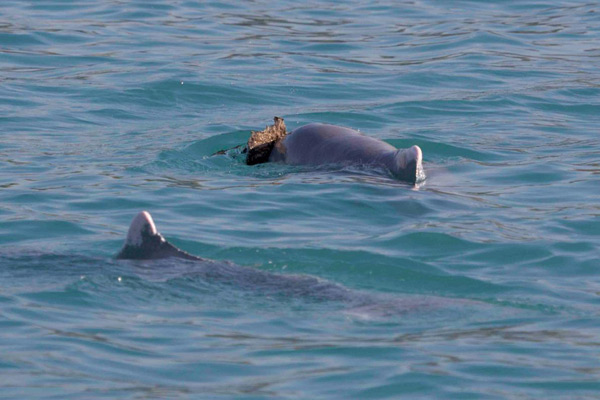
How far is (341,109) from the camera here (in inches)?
527

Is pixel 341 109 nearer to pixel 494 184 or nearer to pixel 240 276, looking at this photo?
pixel 494 184

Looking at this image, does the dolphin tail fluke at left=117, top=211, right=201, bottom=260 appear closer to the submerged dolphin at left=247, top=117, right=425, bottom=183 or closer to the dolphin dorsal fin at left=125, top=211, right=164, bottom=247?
the dolphin dorsal fin at left=125, top=211, right=164, bottom=247

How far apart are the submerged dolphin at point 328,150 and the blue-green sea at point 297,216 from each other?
0.15 metres

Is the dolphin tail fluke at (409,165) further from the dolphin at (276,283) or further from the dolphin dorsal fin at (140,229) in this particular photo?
the dolphin dorsal fin at (140,229)

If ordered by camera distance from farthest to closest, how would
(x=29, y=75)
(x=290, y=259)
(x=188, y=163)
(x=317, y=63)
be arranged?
(x=317, y=63) < (x=29, y=75) < (x=188, y=163) < (x=290, y=259)

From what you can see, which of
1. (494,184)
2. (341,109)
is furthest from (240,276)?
(341,109)

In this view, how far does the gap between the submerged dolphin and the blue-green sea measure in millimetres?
146

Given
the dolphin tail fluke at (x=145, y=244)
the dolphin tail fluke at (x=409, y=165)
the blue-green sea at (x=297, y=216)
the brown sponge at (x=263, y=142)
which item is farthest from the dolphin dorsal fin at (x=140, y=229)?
the brown sponge at (x=263, y=142)

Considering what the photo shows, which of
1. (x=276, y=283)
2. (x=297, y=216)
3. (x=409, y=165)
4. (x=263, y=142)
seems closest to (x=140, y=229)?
(x=276, y=283)

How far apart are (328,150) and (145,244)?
12.0ft

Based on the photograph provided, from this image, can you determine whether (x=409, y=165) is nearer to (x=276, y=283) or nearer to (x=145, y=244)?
(x=276, y=283)

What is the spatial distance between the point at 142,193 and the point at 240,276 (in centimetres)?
303

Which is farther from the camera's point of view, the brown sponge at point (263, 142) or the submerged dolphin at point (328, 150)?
the brown sponge at point (263, 142)

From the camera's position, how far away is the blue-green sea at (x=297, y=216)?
6.09m
